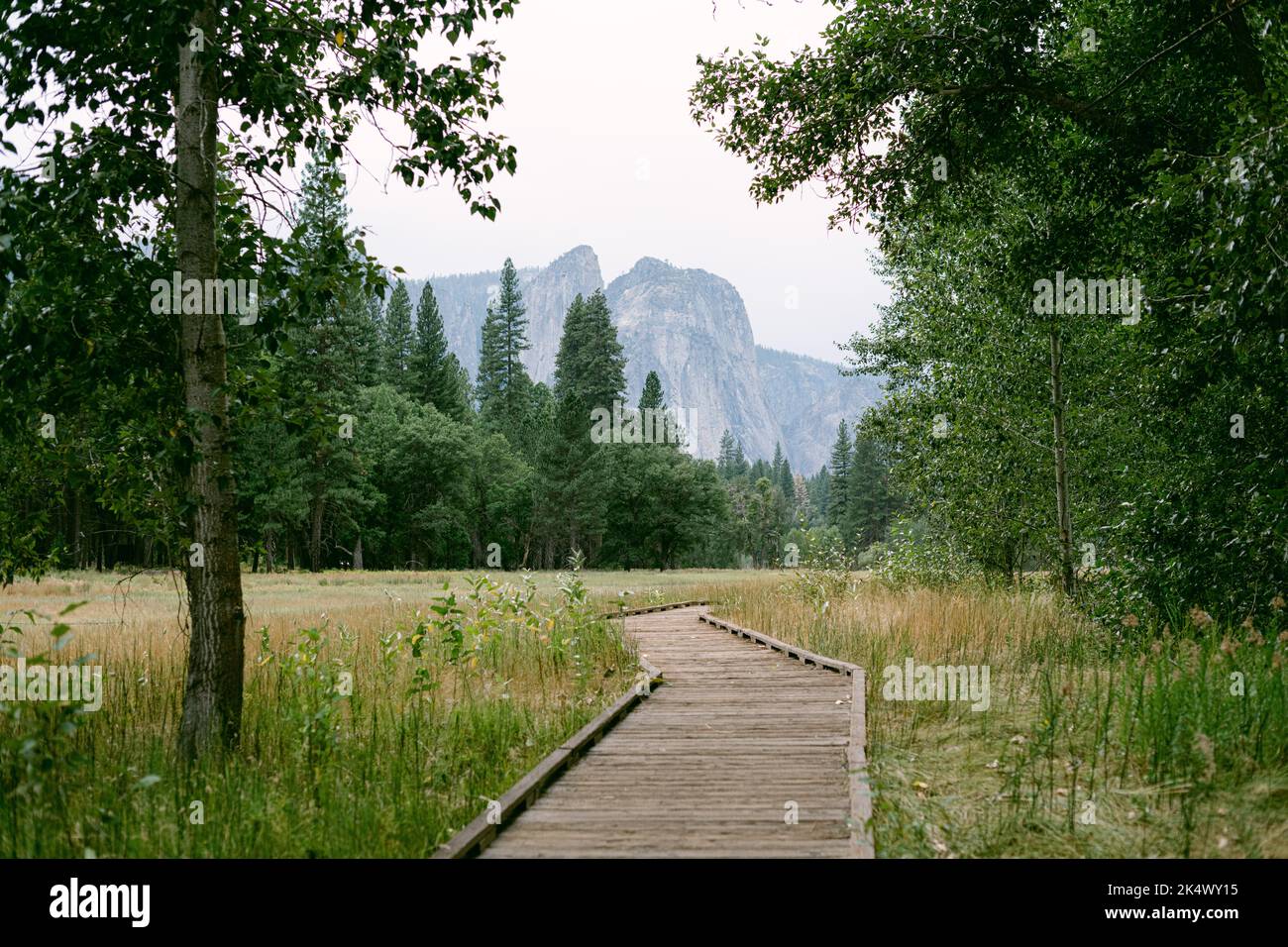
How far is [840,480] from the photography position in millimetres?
96688

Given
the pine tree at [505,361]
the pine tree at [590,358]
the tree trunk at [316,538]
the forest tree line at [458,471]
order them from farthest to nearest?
the pine tree at [505,361]
the pine tree at [590,358]
the forest tree line at [458,471]
the tree trunk at [316,538]

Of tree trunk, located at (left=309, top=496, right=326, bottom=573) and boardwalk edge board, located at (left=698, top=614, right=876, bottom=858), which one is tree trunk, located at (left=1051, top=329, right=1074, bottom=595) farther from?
tree trunk, located at (left=309, top=496, right=326, bottom=573)

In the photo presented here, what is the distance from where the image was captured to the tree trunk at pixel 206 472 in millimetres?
6250

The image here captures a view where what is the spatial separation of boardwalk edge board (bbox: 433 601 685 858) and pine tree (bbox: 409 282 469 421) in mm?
59561

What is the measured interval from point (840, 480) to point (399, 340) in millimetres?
53573

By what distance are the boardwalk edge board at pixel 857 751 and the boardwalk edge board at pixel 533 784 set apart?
6.63 ft

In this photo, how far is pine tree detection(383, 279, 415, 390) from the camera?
2576 inches

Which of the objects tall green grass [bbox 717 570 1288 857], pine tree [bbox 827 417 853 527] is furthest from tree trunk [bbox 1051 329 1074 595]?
pine tree [bbox 827 417 853 527]

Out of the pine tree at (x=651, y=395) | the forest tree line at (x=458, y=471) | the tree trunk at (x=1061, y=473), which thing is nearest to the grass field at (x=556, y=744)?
the tree trunk at (x=1061, y=473)

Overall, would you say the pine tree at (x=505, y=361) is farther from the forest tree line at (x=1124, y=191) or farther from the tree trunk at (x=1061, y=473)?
the forest tree line at (x=1124, y=191)

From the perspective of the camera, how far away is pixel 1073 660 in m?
9.09

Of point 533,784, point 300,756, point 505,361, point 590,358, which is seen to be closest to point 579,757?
point 533,784
